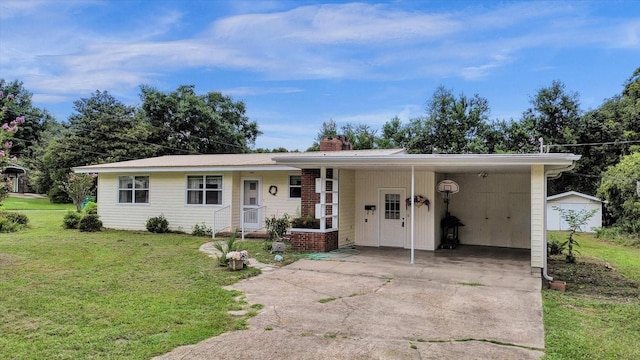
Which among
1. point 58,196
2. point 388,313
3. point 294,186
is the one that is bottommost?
point 388,313

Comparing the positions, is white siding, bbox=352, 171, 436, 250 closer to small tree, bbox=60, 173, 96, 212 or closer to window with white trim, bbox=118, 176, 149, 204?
window with white trim, bbox=118, 176, 149, 204

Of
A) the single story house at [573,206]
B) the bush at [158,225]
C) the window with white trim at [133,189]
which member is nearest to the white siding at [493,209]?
the bush at [158,225]

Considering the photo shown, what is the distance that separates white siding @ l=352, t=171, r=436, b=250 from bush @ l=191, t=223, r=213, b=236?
5.53m

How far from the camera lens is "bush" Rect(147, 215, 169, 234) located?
1553 cm

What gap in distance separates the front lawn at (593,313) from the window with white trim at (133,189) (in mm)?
13981

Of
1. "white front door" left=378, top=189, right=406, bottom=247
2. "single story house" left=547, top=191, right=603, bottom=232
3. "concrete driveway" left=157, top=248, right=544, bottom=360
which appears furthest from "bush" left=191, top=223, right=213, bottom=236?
"single story house" left=547, top=191, right=603, bottom=232

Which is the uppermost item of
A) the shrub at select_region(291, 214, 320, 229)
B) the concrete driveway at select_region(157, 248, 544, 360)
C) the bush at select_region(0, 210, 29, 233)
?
the shrub at select_region(291, 214, 320, 229)

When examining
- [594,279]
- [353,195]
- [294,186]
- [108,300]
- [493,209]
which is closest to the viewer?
[108,300]

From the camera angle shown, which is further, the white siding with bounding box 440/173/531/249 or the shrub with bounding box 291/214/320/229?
the white siding with bounding box 440/173/531/249

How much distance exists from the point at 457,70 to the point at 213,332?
80.9 feet

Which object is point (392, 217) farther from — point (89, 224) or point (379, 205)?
point (89, 224)

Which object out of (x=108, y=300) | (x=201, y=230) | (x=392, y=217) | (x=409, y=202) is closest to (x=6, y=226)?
(x=201, y=230)

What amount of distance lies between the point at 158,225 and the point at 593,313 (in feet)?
45.0

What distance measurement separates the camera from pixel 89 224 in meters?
15.5
